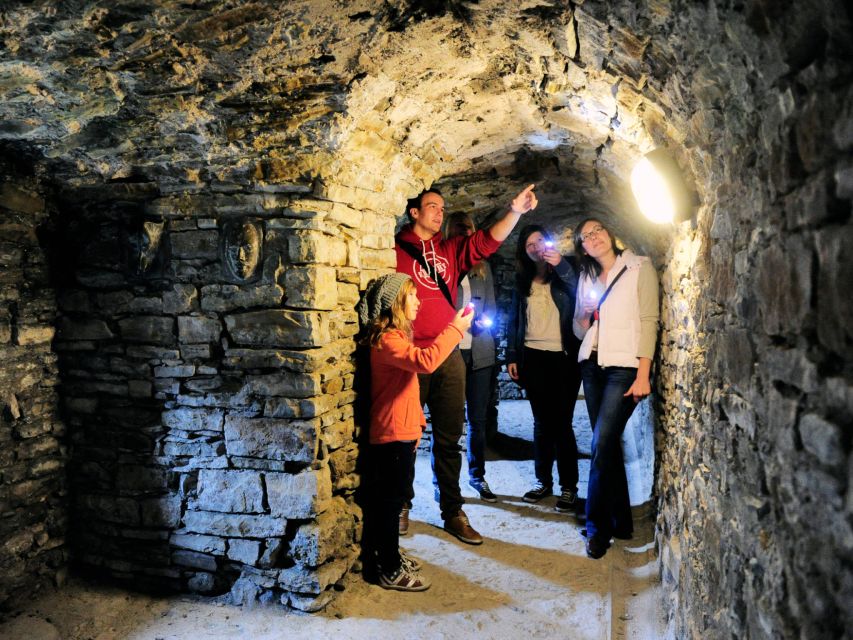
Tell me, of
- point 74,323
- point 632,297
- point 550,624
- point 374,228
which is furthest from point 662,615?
point 74,323

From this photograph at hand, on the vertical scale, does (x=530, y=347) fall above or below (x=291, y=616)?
above

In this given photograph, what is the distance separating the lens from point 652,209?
9.34 feet

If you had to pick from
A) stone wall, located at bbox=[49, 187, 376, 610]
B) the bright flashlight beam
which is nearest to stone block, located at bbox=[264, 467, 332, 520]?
stone wall, located at bbox=[49, 187, 376, 610]

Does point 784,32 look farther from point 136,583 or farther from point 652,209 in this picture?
point 136,583

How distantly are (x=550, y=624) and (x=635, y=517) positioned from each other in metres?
1.46

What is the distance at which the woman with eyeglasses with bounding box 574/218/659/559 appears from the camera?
3408mm

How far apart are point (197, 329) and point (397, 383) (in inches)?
44.9

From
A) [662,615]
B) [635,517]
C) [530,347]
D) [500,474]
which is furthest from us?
[500,474]

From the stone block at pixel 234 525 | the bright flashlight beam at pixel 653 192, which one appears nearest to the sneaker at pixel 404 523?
the stone block at pixel 234 525

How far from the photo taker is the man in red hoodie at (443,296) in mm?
3789

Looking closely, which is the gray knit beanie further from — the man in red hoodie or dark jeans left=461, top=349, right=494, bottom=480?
dark jeans left=461, top=349, right=494, bottom=480

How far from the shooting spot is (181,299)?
3.13 metres

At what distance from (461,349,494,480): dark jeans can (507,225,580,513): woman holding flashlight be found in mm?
289

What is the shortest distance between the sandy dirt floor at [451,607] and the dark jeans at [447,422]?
13.9 inches
